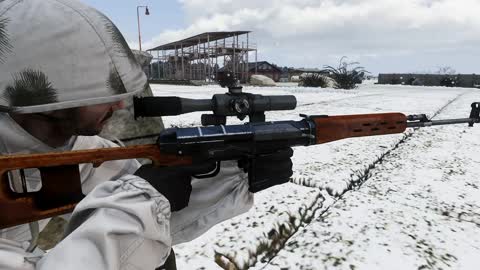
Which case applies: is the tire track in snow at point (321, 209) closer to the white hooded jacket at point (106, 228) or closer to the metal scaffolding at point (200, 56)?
the white hooded jacket at point (106, 228)

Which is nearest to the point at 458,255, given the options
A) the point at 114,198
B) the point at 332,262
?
the point at 332,262

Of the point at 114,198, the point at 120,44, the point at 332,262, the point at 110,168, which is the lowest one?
the point at 332,262

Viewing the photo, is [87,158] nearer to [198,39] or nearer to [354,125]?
[354,125]

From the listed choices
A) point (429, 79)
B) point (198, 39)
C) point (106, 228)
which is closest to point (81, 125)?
point (106, 228)

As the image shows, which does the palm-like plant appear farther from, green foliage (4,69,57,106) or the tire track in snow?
the tire track in snow

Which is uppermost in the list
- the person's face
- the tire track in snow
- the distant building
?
the distant building

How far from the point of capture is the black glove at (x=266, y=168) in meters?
1.29

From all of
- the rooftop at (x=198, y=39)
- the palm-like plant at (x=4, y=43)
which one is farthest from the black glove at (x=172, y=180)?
the rooftop at (x=198, y=39)

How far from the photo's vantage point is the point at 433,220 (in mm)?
1483

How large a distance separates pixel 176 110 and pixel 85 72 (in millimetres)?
473

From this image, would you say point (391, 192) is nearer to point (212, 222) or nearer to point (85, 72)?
point (212, 222)

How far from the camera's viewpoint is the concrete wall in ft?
76.5

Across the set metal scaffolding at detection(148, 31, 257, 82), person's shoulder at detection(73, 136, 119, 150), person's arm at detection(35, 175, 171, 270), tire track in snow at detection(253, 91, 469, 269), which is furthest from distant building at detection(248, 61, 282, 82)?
person's arm at detection(35, 175, 171, 270)

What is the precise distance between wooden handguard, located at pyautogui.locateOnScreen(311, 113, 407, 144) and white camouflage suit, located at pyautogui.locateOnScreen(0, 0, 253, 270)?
0.49 m
